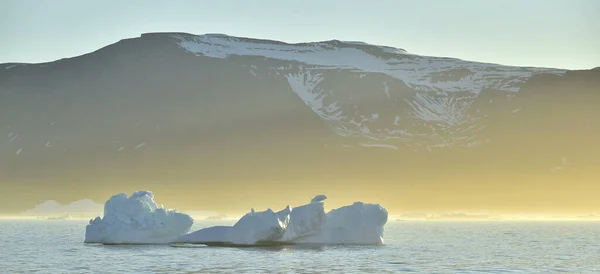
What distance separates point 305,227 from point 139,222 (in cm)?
1737

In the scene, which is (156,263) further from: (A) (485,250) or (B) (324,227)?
(A) (485,250)

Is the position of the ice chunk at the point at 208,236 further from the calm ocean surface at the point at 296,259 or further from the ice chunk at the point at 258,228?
the calm ocean surface at the point at 296,259

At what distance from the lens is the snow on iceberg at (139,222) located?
9562cm

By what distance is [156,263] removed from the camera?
242ft

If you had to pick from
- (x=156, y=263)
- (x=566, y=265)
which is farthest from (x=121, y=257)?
(x=566, y=265)

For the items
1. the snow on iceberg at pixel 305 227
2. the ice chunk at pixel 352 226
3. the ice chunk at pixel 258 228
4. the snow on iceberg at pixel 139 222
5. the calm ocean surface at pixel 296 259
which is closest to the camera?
the calm ocean surface at pixel 296 259

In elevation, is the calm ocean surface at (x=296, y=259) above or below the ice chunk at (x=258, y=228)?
below

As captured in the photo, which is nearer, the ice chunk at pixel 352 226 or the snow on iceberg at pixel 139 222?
the ice chunk at pixel 352 226

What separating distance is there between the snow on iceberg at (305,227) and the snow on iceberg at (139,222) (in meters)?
1.61

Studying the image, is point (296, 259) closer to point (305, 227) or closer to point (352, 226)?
point (305, 227)

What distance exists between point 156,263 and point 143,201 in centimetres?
2352

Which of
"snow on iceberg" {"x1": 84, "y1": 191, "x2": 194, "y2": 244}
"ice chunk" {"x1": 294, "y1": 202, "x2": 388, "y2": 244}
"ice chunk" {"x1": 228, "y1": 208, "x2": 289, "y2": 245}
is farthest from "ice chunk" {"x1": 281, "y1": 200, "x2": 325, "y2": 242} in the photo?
"snow on iceberg" {"x1": 84, "y1": 191, "x2": 194, "y2": 244}

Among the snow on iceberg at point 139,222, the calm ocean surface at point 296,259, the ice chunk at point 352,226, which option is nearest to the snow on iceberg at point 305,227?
the ice chunk at point 352,226

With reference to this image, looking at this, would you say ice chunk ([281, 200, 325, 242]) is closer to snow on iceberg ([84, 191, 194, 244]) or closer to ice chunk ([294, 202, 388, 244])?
ice chunk ([294, 202, 388, 244])
